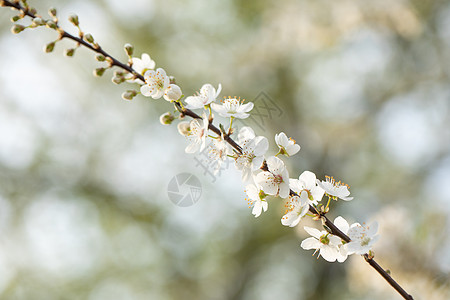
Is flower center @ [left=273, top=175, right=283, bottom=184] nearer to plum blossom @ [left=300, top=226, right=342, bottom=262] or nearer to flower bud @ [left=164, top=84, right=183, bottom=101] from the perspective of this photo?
plum blossom @ [left=300, top=226, right=342, bottom=262]

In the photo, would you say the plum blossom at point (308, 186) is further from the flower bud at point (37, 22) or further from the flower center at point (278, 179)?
the flower bud at point (37, 22)

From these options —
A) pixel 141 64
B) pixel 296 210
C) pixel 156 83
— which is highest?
pixel 141 64

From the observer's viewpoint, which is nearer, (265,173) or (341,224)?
(265,173)

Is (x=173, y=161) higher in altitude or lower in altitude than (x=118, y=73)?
higher

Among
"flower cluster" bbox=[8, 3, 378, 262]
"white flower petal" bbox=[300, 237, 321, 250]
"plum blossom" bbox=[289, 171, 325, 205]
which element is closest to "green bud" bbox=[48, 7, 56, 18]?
"flower cluster" bbox=[8, 3, 378, 262]

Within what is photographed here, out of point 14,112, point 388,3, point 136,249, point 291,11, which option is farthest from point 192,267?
point 388,3

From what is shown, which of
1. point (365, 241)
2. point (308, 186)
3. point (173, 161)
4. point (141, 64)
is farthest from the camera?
point (173, 161)

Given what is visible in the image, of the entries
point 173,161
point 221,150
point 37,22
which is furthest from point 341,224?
point 173,161

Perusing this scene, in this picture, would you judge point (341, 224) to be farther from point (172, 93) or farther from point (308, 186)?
point (172, 93)
